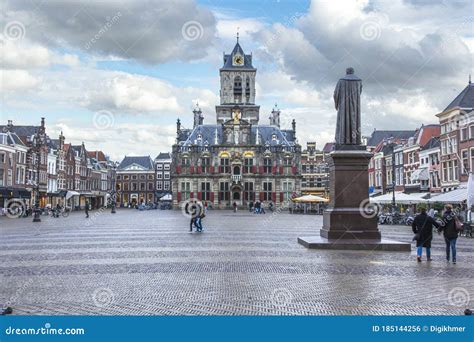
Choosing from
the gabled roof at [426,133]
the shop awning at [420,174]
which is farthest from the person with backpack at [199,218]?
the gabled roof at [426,133]

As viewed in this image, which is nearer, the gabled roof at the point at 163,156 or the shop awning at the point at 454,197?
the shop awning at the point at 454,197

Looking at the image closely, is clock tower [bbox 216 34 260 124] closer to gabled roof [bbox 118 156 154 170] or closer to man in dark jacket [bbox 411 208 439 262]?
gabled roof [bbox 118 156 154 170]

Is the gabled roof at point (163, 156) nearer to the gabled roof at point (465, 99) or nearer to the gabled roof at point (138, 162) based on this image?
the gabled roof at point (138, 162)

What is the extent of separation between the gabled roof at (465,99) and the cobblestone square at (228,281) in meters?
32.4

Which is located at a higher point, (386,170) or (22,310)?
(386,170)

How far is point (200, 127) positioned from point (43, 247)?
237 ft

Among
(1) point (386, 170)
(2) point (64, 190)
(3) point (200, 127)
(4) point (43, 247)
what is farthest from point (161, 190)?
(4) point (43, 247)

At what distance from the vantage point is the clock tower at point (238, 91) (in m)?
98.8

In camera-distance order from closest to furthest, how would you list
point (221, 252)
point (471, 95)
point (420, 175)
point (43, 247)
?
point (221, 252)
point (43, 247)
point (471, 95)
point (420, 175)

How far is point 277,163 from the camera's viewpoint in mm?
87000

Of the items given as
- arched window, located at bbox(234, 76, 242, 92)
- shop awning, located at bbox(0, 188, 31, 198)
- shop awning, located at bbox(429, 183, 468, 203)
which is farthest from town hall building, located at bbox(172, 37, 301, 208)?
shop awning, located at bbox(429, 183, 468, 203)

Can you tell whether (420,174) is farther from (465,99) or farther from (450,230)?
(450,230)

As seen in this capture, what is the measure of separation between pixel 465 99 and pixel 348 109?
32229 mm

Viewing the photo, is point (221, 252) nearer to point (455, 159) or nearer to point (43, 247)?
point (43, 247)
